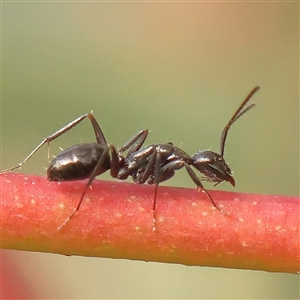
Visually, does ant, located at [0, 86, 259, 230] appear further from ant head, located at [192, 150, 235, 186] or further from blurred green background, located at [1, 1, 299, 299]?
blurred green background, located at [1, 1, 299, 299]

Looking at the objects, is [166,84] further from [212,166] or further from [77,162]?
[77,162]

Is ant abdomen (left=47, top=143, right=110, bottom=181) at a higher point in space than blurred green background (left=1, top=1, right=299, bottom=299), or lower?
lower

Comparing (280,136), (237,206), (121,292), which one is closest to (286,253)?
(237,206)

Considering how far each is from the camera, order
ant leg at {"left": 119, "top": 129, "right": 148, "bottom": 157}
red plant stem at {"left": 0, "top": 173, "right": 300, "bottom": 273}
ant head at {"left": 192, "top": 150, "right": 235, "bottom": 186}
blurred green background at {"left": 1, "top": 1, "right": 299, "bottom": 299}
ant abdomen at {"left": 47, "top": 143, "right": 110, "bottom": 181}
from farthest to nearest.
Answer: blurred green background at {"left": 1, "top": 1, "right": 299, "bottom": 299}
ant leg at {"left": 119, "top": 129, "right": 148, "bottom": 157}
ant head at {"left": 192, "top": 150, "right": 235, "bottom": 186}
ant abdomen at {"left": 47, "top": 143, "right": 110, "bottom": 181}
red plant stem at {"left": 0, "top": 173, "right": 300, "bottom": 273}

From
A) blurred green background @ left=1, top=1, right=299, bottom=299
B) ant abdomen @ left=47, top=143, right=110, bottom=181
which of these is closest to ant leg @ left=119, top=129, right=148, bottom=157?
ant abdomen @ left=47, top=143, right=110, bottom=181

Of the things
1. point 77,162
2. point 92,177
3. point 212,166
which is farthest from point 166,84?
point 92,177

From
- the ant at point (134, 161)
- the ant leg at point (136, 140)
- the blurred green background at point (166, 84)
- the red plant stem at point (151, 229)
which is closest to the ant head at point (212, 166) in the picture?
the ant at point (134, 161)

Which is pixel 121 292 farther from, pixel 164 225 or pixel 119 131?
pixel 164 225
